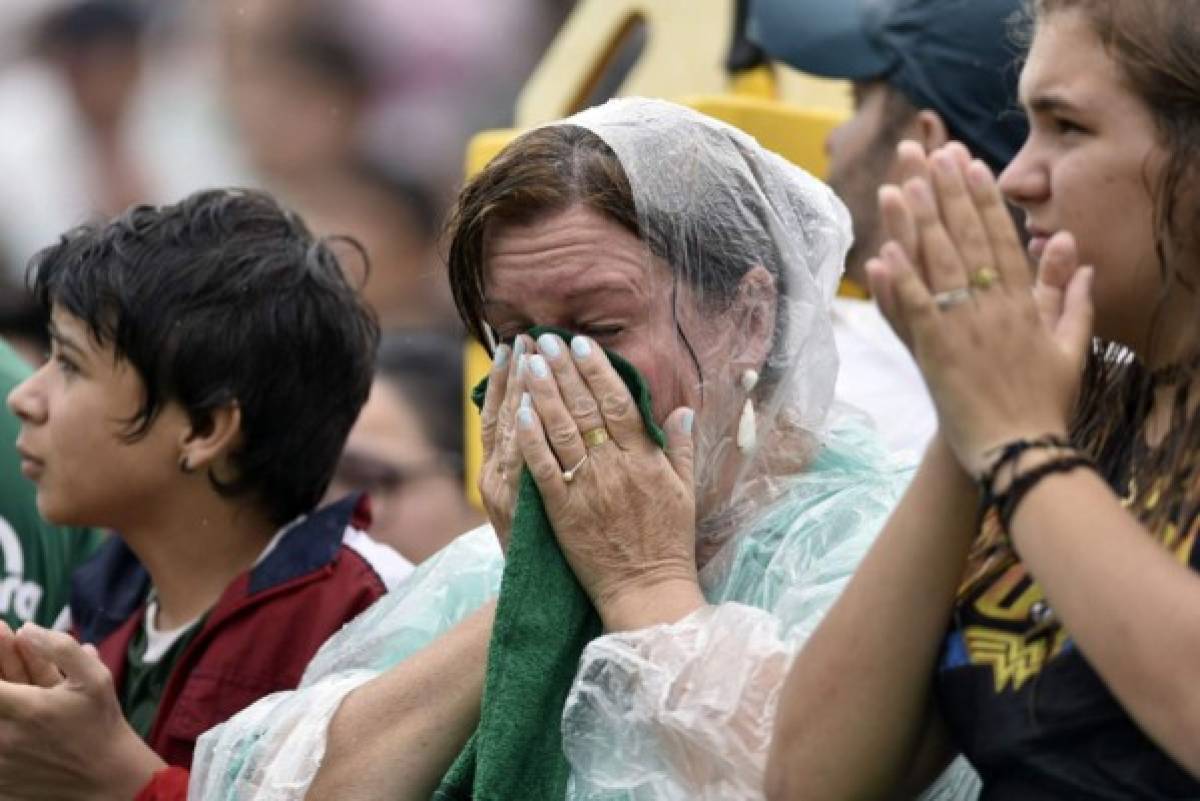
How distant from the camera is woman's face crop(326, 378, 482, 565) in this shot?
14.7ft

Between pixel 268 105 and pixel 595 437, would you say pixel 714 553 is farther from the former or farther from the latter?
pixel 268 105

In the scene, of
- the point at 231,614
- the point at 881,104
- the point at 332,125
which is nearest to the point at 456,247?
the point at 231,614

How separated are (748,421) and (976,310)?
0.70 meters

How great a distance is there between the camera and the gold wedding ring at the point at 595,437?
7.62ft

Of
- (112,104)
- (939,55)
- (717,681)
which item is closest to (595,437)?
(717,681)

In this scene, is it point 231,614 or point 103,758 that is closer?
point 103,758

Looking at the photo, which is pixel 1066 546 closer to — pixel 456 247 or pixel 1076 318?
pixel 1076 318

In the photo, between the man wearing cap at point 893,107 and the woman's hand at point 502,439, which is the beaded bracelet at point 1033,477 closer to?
the woman's hand at point 502,439

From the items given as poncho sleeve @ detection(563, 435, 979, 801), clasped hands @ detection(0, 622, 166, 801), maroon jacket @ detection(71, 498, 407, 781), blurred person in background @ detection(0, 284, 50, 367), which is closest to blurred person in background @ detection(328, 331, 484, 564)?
blurred person in background @ detection(0, 284, 50, 367)

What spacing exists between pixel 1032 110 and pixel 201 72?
4.88 meters

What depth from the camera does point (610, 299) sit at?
7.93ft

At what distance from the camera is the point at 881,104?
3.79 meters

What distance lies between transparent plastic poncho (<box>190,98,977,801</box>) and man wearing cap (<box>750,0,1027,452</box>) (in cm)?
94

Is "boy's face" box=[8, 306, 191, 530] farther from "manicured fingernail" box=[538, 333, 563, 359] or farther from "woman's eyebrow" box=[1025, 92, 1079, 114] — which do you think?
"woman's eyebrow" box=[1025, 92, 1079, 114]
